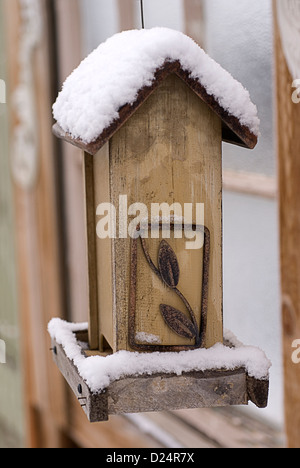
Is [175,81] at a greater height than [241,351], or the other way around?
[175,81]

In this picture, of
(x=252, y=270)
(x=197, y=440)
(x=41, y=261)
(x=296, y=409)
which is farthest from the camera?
(x=41, y=261)

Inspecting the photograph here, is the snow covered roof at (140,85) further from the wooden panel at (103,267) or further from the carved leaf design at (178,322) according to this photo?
the carved leaf design at (178,322)

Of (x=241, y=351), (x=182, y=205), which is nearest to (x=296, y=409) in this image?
(x=241, y=351)

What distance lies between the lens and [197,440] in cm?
218

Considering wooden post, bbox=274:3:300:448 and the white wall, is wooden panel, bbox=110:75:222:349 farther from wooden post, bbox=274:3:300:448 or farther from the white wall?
the white wall

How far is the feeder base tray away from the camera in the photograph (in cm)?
95

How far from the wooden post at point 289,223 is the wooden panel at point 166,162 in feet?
1.60

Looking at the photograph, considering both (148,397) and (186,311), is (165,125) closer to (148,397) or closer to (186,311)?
(186,311)

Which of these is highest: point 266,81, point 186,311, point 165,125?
point 266,81

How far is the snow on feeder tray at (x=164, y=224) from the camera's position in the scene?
94 cm

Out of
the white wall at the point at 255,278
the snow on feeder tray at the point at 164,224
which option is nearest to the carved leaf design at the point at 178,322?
the snow on feeder tray at the point at 164,224

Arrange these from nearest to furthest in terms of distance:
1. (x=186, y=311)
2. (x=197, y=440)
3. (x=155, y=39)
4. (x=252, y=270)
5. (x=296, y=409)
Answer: (x=155, y=39) < (x=186, y=311) < (x=296, y=409) < (x=252, y=270) < (x=197, y=440)

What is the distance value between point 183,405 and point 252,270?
87cm

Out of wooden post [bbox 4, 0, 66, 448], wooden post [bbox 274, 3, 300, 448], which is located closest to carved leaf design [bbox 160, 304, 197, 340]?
wooden post [bbox 274, 3, 300, 448]
